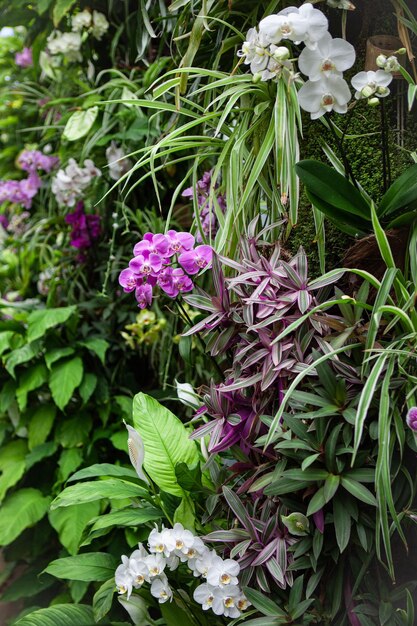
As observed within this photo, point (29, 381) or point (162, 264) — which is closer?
point (162, 264)

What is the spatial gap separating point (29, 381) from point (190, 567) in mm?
952

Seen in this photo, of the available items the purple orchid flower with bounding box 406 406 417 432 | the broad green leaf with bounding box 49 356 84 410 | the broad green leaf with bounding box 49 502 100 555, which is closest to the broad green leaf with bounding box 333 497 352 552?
the purple orchid flower with bounding box 406 406 417 432

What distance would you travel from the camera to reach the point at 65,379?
77.2 inches

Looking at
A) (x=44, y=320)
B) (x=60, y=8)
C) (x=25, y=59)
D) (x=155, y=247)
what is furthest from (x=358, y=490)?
(x=25, y=59)

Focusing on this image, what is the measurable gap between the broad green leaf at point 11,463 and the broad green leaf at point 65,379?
0.80 ft

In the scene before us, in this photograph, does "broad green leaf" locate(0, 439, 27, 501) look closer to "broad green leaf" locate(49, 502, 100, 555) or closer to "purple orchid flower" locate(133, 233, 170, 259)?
"broad green leaf" locate(49, 502, 100, 555)

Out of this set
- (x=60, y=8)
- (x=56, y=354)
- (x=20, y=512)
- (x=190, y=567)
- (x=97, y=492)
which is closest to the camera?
(x=190, y=567)

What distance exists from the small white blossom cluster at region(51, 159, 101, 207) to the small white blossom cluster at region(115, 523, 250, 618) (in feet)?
4.26

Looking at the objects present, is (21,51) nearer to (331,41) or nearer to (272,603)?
(331,41)

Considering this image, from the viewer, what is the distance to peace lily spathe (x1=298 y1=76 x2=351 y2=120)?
1.18m

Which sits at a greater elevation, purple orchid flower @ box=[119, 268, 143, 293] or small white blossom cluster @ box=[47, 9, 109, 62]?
small white blossom cluster @ box=[47, 9, 109, 62]

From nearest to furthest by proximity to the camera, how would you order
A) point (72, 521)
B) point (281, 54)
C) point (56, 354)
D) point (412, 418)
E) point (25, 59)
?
point (412, 418), point (281, 54), point (72, 521), point (56, 354), point (25, 59)

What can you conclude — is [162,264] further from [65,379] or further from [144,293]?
[65,379]

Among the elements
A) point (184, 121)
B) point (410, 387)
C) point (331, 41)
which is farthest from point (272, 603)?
point (184, 121)
